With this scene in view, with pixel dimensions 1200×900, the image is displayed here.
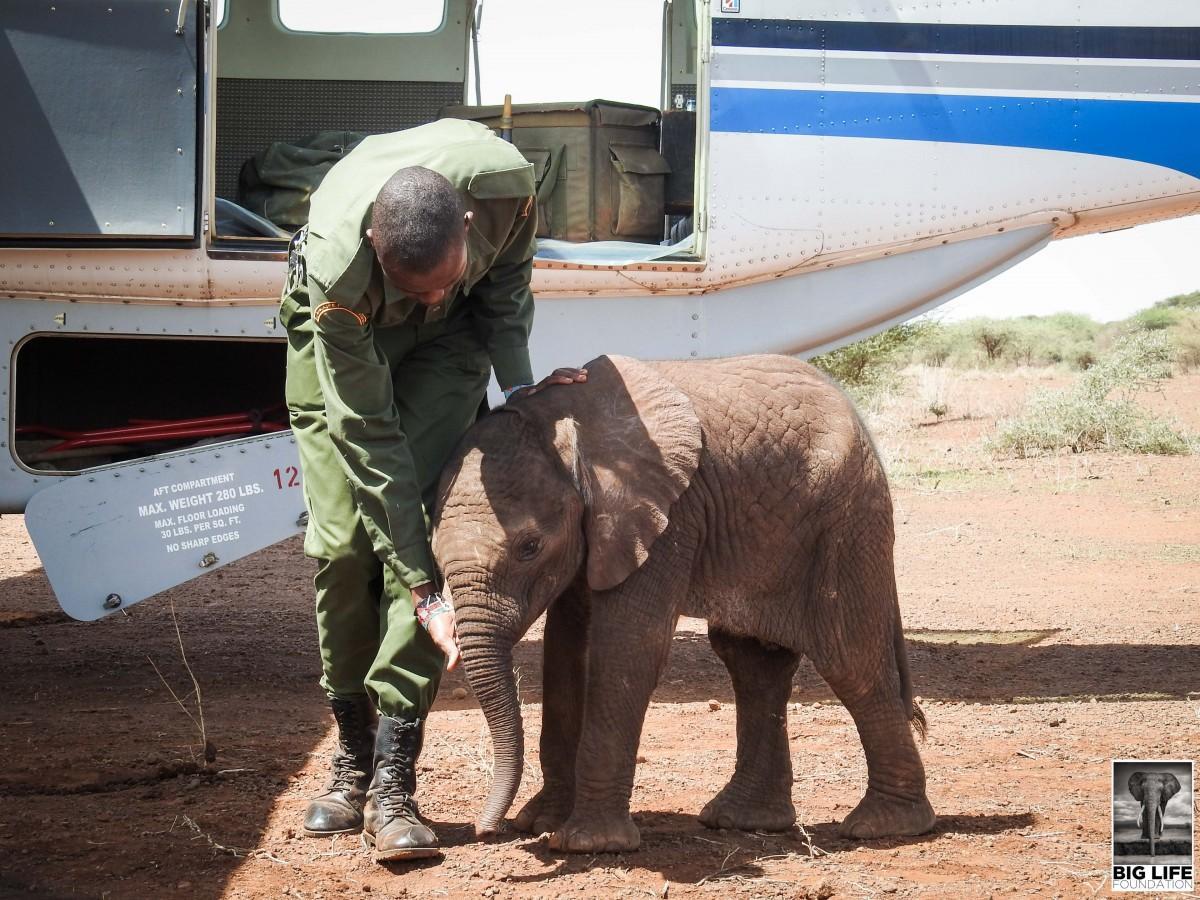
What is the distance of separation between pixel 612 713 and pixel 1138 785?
1.86 m

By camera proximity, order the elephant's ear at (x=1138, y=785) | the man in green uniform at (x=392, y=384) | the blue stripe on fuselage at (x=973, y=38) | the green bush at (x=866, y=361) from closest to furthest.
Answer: the man in green uniform at (x=392, y=384)
the elephant's ear at (x=1138, y=785)
the blue stripe on fuselage at (x=973, y=38)
the green bush at (x=866, y=361)

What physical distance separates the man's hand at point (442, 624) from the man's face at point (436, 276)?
85 centimetres

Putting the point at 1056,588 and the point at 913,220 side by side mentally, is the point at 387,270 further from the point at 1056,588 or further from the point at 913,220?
the point at 1056,588

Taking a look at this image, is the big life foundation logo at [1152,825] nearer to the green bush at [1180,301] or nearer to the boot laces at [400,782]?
the boot laces at [400,782]

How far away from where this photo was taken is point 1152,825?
4.24 meters

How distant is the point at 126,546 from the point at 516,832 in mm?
2439

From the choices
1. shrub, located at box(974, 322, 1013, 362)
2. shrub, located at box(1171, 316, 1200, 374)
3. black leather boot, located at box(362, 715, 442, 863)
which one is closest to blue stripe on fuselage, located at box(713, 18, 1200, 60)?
black leather boot, located at box(362, 715, 442, 863)

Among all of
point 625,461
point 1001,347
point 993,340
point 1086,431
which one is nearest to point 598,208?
point 625,461

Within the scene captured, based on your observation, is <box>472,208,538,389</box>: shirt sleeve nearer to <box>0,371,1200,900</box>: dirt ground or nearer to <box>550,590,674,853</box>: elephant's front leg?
<box>550,590,674,853</box>: elephant's front leg

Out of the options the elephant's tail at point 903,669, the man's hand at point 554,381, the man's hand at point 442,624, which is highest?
the man's hand at point 554,381

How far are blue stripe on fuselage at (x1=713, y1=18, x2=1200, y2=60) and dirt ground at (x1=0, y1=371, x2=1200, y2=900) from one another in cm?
314

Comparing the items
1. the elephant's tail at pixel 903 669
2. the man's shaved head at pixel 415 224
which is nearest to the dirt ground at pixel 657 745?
the elephant's tail at pixel 903 669

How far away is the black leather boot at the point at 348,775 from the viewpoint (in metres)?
4.34

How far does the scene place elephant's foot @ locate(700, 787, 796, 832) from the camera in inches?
175
